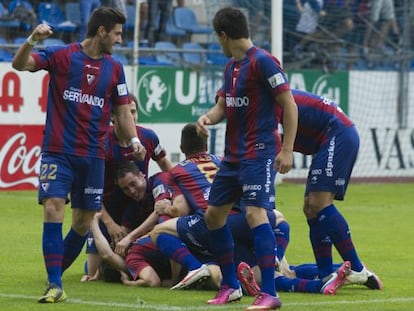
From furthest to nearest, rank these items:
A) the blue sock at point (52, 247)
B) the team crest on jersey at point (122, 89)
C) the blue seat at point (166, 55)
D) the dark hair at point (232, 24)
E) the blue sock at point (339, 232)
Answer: the blue seat at point (166, 55), the blue sock at point (339, 232), the team crest on jersey at point (122, 89), the blue sock at point (52, 247), the dark hair at point (232, 24)

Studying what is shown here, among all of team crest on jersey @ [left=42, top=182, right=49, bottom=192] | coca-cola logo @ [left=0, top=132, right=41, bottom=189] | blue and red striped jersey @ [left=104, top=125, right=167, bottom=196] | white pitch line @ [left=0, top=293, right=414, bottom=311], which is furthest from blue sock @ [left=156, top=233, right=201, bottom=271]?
coca-cola logo @ [left=0, top=132, right=41, bottom=189]

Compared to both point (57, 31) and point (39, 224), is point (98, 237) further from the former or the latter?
point (57, 31)

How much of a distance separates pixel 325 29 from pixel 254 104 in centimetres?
1419

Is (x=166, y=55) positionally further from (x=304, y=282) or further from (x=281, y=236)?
(x=304, y=282)

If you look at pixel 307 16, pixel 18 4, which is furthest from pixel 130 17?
pixel 307 16

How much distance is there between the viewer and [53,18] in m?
19.3

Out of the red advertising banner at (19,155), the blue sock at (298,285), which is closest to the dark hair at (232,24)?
the blue sock at (298,285)

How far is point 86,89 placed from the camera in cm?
840

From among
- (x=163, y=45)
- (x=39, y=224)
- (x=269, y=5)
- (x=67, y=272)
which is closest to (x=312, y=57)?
(x=269, y=5)

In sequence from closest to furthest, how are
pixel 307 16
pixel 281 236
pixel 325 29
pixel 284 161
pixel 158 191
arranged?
pixel 284 161 < pixel 281 236 < pixel 158 191 < pixel 307 16 < pixel 325 29

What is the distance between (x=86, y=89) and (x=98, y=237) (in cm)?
162

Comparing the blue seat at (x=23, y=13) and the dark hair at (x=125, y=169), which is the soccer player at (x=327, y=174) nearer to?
the dark hair at (x=125, y=169)

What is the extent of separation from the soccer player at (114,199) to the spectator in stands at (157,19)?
34.9 ft

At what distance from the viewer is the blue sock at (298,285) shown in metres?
8.93
